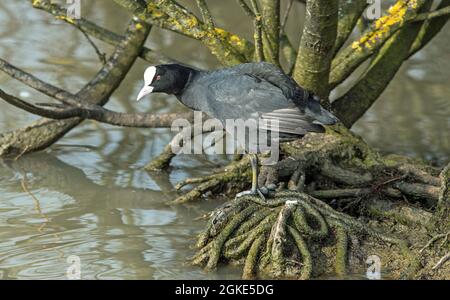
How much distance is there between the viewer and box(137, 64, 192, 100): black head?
7184mm

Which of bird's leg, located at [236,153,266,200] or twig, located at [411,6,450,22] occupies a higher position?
twig, located at [411,6,450,22]

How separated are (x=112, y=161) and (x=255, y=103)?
2571mm

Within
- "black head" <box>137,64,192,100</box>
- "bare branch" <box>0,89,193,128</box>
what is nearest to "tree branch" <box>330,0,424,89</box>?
"bare branch" <box>0,89,193,128</box>

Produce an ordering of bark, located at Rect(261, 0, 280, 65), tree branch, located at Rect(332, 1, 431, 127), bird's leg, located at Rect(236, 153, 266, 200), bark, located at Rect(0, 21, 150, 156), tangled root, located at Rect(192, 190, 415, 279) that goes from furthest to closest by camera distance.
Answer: bark, located at Rect(0, 21, 150, 156) → tree branch, located at Rect(332, 1, 431, 127) → bark, located at Rect(261, 0, 280, 65) → bird's leg, located at Rect(236, 153, 266, 200) → tangled root, located at Rect(192, 190, 415, 279)

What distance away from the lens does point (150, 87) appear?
721 cm

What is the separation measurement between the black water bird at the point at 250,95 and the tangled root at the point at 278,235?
0.29 meters

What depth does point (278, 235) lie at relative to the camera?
652cm

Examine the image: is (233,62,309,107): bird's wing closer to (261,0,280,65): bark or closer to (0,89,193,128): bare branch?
(261,0,280,65): bark

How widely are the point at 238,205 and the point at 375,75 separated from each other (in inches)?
97.5
